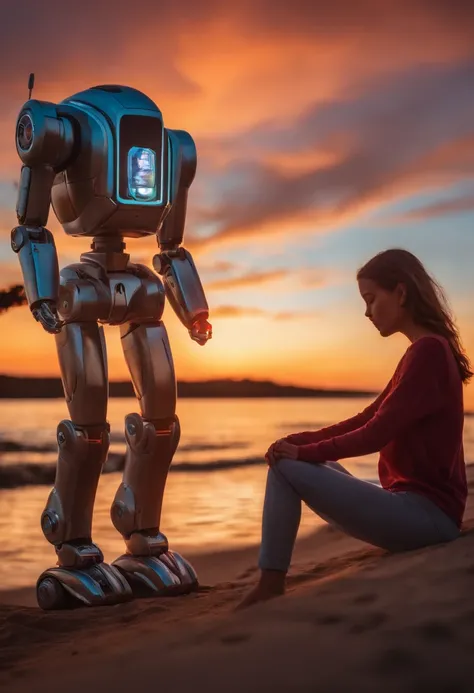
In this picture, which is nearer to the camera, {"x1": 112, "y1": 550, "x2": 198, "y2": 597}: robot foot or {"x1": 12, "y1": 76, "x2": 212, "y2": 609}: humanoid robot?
{"x1": 12, "y1": 76, "x2": 212, "y2": 609}: humanoid robot

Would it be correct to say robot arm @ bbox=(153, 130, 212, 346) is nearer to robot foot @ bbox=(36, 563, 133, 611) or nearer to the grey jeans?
robot foot @ bbox=(36, 563, 133, 611)

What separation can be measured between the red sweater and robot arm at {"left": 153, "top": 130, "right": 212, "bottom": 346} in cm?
163

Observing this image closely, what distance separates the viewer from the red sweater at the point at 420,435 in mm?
3467

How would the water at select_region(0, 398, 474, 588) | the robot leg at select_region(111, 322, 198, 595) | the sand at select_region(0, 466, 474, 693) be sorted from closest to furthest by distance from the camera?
the sand at select_region(0, 466, 474, 693)
the robot leg at select_region(111, 322, 198, 595)
the water at select_region(0, 398, 474, 588)

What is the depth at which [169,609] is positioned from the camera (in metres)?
4.31

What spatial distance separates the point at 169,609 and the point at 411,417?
1673mm

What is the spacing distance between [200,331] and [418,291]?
5.85ft

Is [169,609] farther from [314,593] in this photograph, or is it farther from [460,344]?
[460,344]

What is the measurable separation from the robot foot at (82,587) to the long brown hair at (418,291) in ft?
7.19

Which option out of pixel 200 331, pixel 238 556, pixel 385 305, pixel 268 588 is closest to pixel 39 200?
pixel 200 331

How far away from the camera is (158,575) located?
16.0 ft

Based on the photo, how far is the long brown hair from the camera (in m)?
3.72

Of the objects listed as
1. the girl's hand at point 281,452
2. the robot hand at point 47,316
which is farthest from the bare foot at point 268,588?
the robot hand at point 47,316

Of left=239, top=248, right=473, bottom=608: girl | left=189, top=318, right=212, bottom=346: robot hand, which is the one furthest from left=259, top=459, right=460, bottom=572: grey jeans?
left=189, top=318, right=212, bottom=346: robot hand
